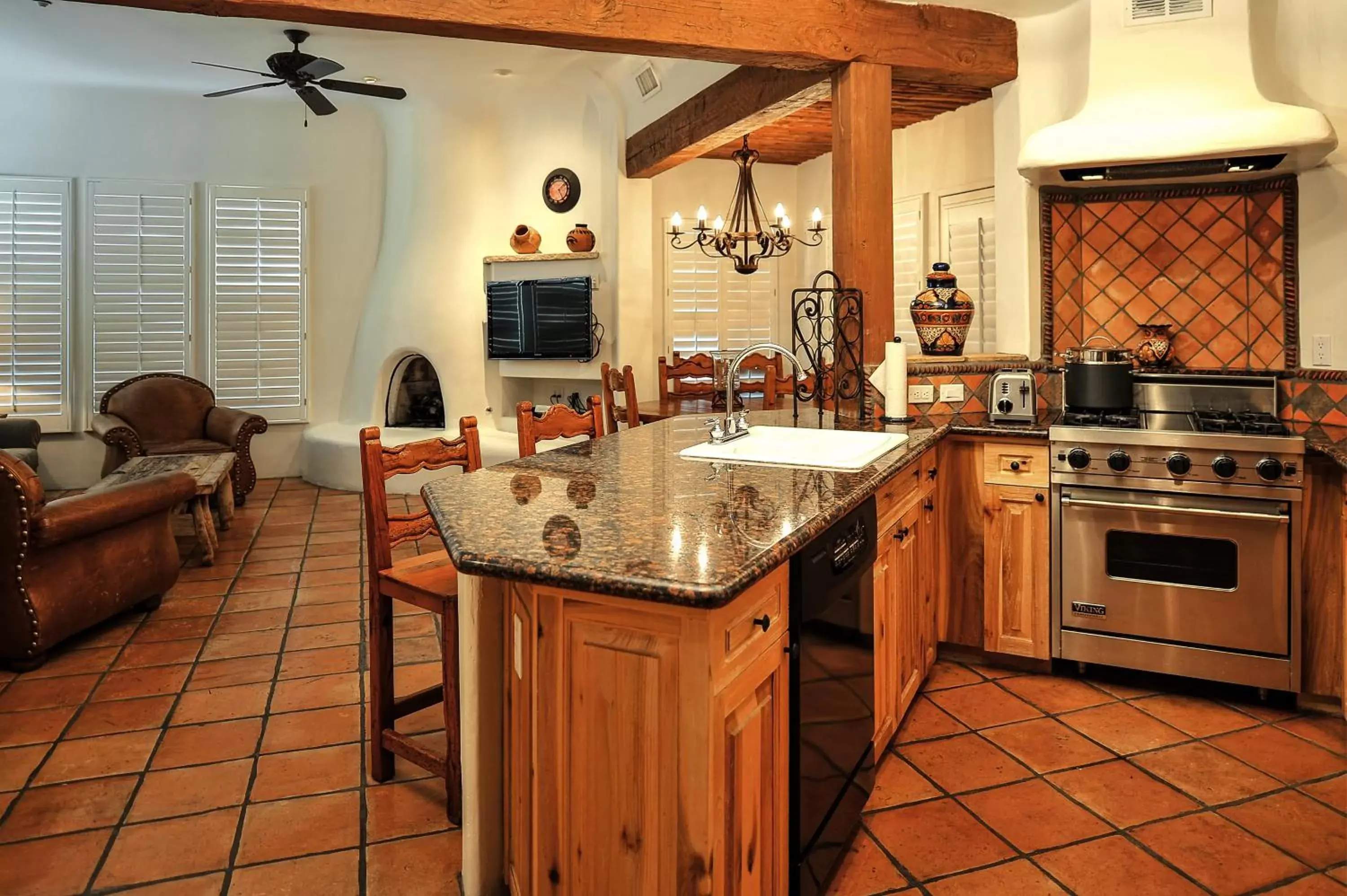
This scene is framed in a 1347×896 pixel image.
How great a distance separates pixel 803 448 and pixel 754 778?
1.43 meters

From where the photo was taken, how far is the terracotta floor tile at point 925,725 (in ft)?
8.99

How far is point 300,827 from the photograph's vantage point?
2254mm

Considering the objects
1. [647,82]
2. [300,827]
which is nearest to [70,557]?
[300,827]

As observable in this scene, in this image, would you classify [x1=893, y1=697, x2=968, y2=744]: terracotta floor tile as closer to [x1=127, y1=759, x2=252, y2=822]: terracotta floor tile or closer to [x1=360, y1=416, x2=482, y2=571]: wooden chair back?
[x1=360, y1=416, x2=482, y2=571]: wooden chair back

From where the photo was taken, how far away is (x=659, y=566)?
1.39m

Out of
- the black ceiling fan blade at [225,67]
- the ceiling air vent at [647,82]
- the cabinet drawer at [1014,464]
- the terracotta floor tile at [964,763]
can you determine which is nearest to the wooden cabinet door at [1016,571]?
the cabinet drawer at [1014,464]

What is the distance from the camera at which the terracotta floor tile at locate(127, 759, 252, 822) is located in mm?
2328

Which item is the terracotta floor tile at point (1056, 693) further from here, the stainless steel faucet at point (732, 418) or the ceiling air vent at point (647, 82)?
the ceiling air vent at point (647, 82)

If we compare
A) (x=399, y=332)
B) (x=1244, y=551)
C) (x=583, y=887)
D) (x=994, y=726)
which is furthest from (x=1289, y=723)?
(x=399, y=332)

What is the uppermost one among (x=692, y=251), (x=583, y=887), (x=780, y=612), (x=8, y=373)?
(x=692, y=251)

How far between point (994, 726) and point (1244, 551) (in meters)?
1.00

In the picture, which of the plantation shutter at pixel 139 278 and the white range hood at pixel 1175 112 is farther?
the plantation shutter at pixel 139 278

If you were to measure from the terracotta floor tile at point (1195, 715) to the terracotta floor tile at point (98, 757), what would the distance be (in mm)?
3155

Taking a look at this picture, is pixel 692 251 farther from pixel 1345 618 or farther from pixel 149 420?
pixel 1345 618
